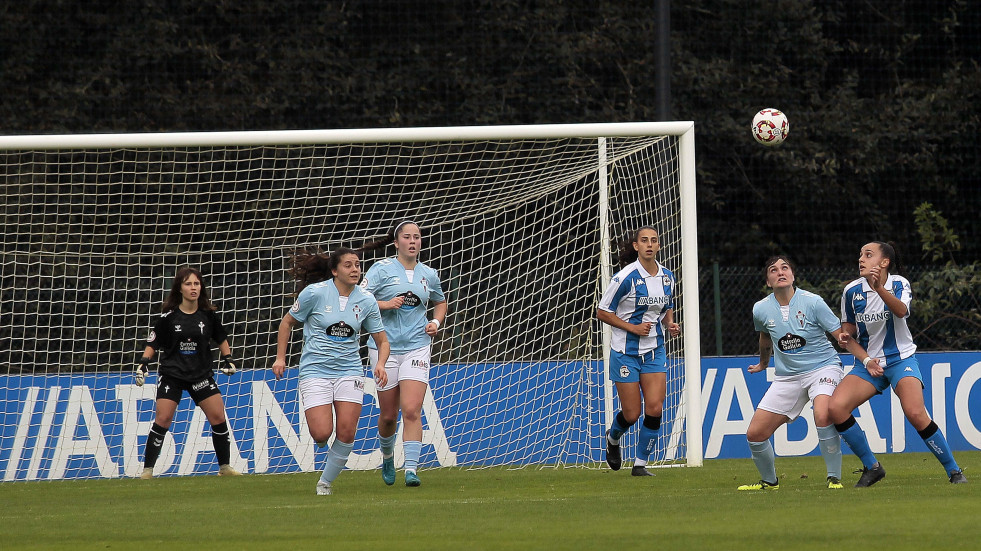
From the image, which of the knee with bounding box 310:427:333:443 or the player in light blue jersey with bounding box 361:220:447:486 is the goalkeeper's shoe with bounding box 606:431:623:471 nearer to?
the player in light blue jersey with bounding box 361:220:447:486

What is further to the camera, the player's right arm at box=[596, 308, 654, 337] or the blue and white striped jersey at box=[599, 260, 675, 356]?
the blue and white striped jersey at box=[599, 260, 675, 356]

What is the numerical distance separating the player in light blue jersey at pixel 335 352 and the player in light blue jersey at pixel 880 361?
3127 mm

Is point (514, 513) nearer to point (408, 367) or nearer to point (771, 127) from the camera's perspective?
point (408, 367)

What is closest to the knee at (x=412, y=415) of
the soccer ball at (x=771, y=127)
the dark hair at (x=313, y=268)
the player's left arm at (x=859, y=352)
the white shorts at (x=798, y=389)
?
the dark hair at (x=313, y=268)

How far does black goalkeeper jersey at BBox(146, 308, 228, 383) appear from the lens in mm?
11438

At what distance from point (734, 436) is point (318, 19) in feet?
35.0

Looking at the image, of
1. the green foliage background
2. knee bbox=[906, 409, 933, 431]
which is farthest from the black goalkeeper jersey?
the green foliage background

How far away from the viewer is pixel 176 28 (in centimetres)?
1977

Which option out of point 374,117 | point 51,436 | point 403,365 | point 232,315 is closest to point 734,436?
point 403,365

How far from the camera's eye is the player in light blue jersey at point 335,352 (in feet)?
29.9

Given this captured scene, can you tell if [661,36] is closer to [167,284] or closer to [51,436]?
[167,284]

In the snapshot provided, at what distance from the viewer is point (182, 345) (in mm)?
11547

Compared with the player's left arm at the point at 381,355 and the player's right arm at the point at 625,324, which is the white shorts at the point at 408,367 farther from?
the player's right arm at the point at 625,324

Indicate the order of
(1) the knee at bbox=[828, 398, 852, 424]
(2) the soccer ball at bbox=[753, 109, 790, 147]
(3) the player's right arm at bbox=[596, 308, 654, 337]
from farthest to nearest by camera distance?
(2) the soccer ball at bbox=[753, 109, 790, 147] < (3) the player's right arm at bbox=[596, 308, 654, 337] < (1) the knee at bbox=[828, 398, 852, 424]
